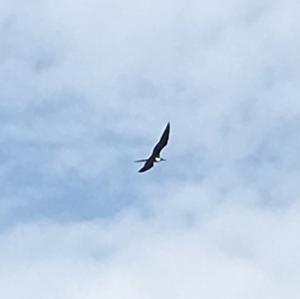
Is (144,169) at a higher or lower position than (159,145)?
lower

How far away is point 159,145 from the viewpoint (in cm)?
5662

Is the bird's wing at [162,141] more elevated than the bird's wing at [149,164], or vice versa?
the bird's wing at [162,141]

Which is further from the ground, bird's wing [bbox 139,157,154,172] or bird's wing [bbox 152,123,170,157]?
bird's wing [bbox 152,123,170,157]

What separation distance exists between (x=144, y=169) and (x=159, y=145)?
424cm

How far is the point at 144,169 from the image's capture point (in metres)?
54.3
